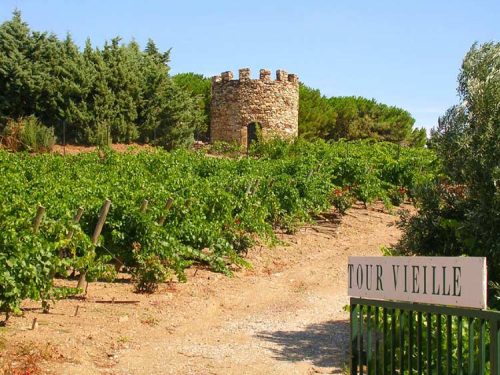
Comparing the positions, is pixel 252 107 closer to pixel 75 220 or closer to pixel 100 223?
pixel 100 223

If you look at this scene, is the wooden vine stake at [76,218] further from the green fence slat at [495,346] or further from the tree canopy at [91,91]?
the tree canopy at [91,91]

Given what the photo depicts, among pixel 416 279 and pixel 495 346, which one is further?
pixel 416 279

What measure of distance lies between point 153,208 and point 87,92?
55.2ft

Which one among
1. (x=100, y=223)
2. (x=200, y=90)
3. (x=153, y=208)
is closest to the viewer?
(x=100, y=223)

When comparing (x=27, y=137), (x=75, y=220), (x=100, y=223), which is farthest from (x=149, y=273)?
(x=27, y=137)

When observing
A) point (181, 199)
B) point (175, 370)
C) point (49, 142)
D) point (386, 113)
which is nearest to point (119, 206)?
point (181, 199)

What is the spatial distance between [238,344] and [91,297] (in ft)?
7.87

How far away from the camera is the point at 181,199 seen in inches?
439

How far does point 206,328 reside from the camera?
8867 mm

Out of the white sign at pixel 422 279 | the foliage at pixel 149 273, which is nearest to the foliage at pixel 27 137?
the foliage at pixel 149 273

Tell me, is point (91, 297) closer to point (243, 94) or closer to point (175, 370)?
point (175, 370)

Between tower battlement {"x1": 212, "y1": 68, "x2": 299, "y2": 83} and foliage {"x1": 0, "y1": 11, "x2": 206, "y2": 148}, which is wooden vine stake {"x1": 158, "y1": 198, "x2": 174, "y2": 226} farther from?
tower battlement {"x1": 212, "y1": 68, "x2": 299, "y2": 83}

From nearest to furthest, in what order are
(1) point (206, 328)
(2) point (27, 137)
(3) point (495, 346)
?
1. (3) point (495, 346)
2. (1) point (206, 328)
3. (2) point (27, 137)

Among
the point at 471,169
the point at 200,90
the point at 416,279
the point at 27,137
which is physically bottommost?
the point at 416,279
